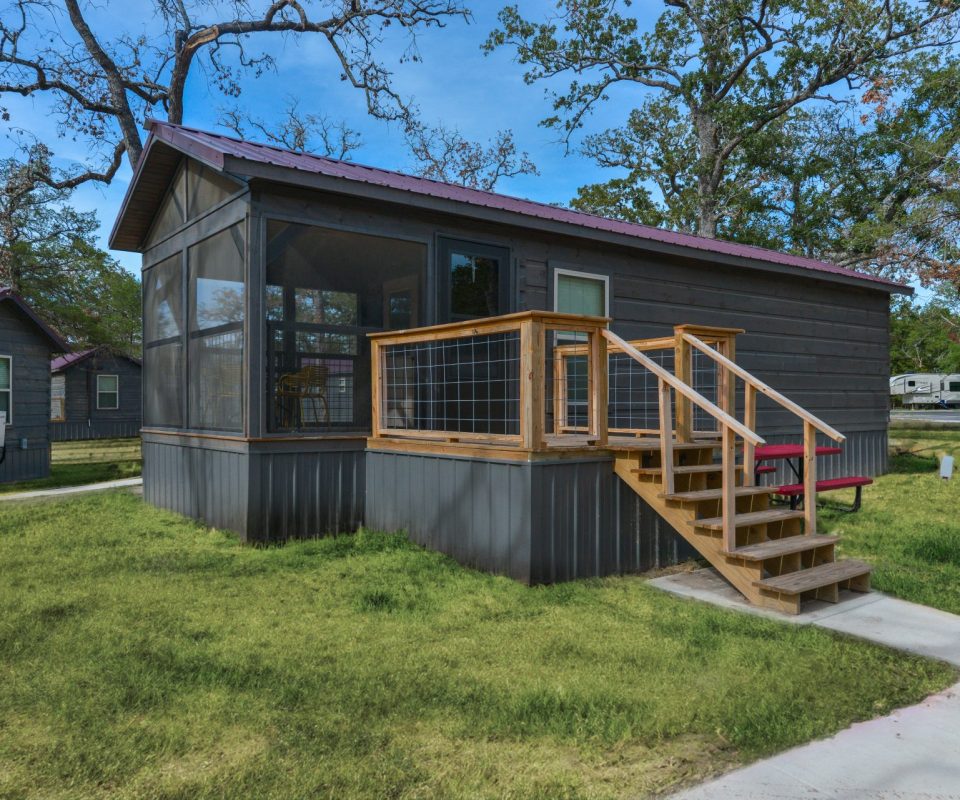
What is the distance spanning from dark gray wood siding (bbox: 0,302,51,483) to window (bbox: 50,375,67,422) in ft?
35.7

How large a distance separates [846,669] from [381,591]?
2.52 m

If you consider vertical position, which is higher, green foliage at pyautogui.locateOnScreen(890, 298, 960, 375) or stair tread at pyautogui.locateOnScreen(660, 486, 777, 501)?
green foliage at pyautogui.locateOnScreen(890, 298, 960, 375)

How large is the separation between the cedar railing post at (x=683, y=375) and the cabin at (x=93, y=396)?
20.8 meters

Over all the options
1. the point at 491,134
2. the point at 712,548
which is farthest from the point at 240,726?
the point at 491,134

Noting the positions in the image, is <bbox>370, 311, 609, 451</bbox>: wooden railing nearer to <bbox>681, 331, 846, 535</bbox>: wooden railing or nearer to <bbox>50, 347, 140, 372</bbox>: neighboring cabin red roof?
<bbox>681, 331, 846, 535</bbox>: wooden railing

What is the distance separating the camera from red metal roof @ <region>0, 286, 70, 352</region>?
11859mm

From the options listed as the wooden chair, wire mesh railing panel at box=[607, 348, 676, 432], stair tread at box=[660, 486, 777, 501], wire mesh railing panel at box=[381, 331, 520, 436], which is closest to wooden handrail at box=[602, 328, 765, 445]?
stair tread at box=[660, 486, 777, 501]

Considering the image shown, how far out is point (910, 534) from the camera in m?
6.07

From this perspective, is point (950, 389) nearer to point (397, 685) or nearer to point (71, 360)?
point (71, 360)

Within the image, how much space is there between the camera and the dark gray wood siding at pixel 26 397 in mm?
12328

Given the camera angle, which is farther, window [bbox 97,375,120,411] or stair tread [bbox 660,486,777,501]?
window [bbox 97,375,120,411]

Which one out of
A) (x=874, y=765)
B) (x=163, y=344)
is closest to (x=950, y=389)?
(x=163, y=344)

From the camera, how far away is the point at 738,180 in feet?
71.7

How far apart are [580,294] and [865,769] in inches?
230
